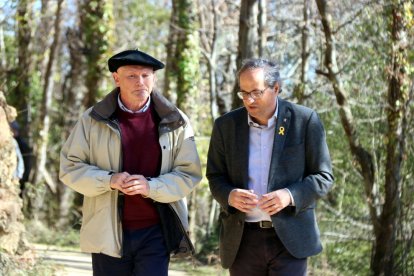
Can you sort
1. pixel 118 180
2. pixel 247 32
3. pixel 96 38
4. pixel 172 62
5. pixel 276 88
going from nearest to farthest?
1. pixel 118 180
2. pixel 276 88
3. pixel 247 32
4. pixel 172 62
5. pixel 96 38

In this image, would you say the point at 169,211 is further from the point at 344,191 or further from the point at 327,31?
the point at 344,191

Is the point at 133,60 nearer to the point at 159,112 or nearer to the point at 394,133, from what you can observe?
the point at 159,112

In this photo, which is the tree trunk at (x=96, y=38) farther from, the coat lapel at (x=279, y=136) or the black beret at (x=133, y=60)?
the coat lapel at (x=279, y=136)

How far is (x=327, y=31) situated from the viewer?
9750 millimetres

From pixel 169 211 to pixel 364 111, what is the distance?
6.93 m

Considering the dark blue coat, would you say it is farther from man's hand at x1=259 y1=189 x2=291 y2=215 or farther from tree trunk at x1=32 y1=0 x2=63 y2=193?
tree trunk at x1=32 y1=0 x2=63 y2=193

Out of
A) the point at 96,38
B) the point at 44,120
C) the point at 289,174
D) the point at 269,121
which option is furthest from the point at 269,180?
the point at 44,120

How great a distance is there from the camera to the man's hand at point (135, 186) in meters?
4.99

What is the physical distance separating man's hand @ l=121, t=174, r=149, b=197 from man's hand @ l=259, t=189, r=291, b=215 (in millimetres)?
697

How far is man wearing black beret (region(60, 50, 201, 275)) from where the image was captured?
16.9ft

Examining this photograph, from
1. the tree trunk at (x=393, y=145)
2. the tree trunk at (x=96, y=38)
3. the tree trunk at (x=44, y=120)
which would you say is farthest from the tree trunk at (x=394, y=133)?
the tree trunk at (x=44, y=120)

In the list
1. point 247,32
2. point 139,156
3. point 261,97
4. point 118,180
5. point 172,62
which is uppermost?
point 247,32

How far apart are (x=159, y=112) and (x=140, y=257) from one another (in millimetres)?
922

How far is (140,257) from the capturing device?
5195 millimetres
